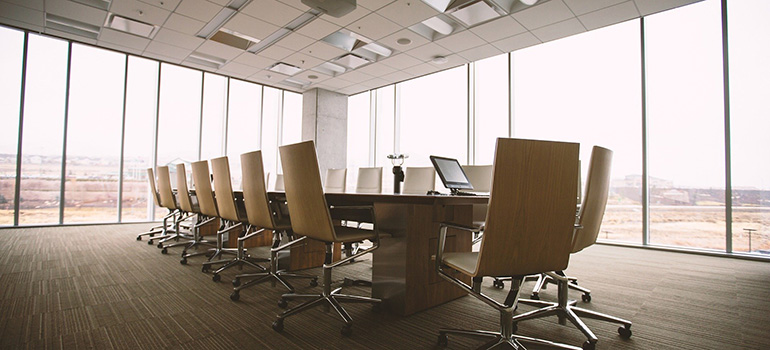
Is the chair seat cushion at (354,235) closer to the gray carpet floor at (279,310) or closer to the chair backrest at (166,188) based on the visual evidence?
the gray carpet floor at (279,310)

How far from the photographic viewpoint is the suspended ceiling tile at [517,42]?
5717 mm

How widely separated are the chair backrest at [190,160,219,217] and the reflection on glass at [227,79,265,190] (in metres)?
4.58

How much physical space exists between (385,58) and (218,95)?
13.9 feet

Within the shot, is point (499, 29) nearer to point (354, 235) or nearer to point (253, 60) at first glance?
point (354, 235)

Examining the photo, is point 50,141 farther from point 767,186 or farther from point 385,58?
point 767,186

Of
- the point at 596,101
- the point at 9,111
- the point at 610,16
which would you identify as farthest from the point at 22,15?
the point at 596,101

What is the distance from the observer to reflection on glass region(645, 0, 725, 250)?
4.78 metres

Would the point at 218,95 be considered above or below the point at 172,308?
above

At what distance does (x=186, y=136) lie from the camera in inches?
313

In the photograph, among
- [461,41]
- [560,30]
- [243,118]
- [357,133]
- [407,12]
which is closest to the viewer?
[407,12]

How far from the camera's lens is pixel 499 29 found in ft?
18.0

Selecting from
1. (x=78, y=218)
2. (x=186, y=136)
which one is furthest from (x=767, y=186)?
(x=78, y=218)

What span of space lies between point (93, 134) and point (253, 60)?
347 cm

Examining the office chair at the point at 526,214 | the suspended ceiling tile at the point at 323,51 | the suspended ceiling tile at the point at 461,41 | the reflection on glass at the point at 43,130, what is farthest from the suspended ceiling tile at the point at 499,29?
the reflection on glass at the point at 43,130
